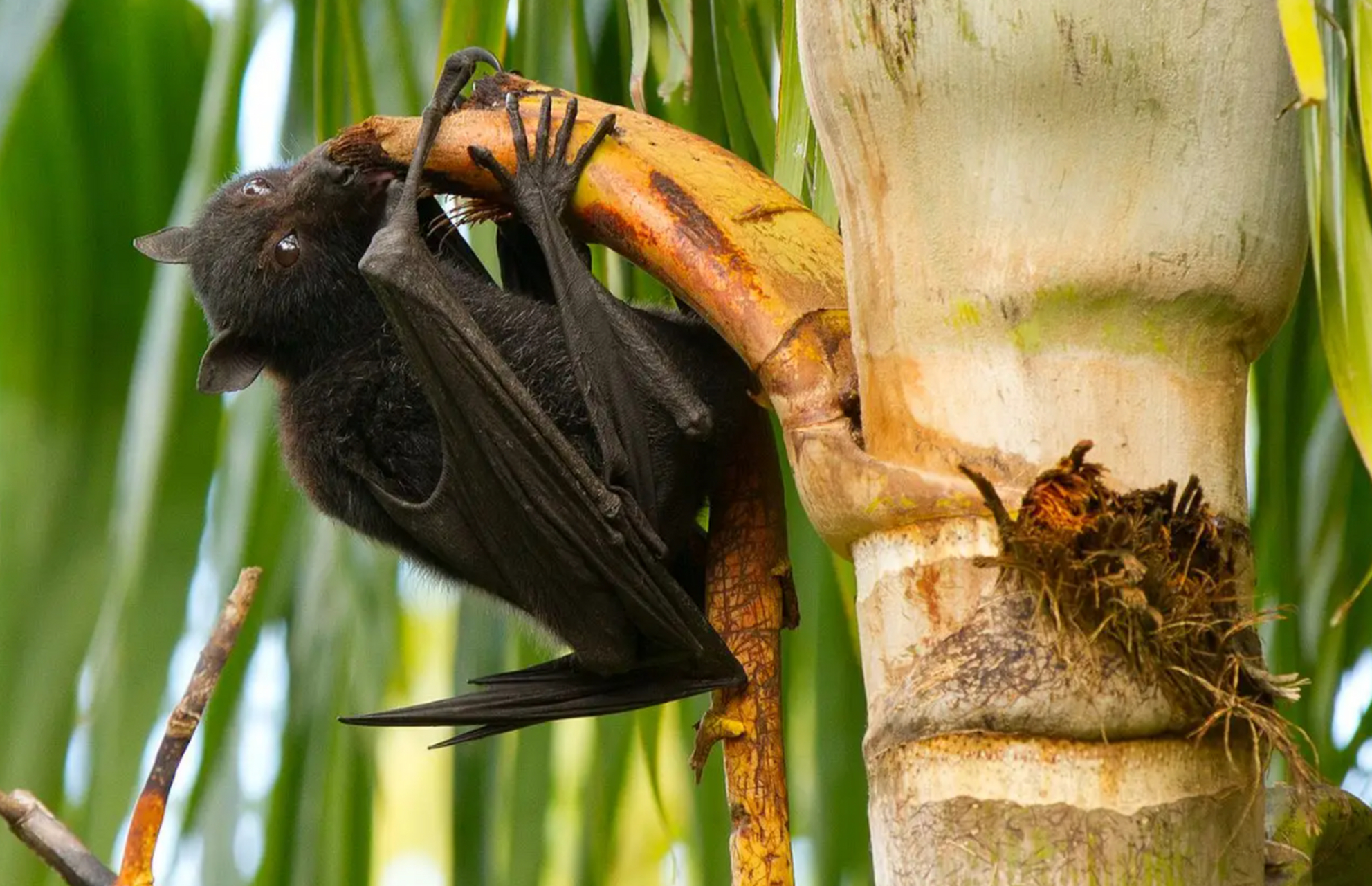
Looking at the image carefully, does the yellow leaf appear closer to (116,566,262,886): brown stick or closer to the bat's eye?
(116,566,262,886): brown stick

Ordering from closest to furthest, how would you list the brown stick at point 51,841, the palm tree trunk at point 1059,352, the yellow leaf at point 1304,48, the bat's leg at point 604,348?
1. the yellow leaf at point 1304,48
2. the palm tree trunk at point 1059,352
3. the brown stick at point 51,841
4. the bat's leg at point 604,348

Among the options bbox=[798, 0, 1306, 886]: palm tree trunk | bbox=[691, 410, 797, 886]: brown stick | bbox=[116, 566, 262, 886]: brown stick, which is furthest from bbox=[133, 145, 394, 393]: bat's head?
bbox=[798, 0, 1306, 886]: palm tree trunk

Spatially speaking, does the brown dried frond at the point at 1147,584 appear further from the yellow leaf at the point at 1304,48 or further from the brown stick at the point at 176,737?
the brown stick at the point at 176,737

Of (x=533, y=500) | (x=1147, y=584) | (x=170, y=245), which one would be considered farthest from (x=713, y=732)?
(x=170, y=245)

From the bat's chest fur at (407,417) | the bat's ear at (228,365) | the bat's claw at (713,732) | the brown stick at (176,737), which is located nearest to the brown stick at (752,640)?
the bat's claw at (713,732)

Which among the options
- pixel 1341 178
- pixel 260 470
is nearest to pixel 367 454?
pixel 260 470

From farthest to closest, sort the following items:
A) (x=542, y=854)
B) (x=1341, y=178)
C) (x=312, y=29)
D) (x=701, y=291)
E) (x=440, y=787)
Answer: (x=312, y=29) < (x=440, y=787) < (x=542, y=854) < (x=701, y=291) < (x=1341, y=178)

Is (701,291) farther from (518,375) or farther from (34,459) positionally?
(34,459)

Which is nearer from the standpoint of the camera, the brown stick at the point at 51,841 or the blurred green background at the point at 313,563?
the brown stick at the point at 51,841
